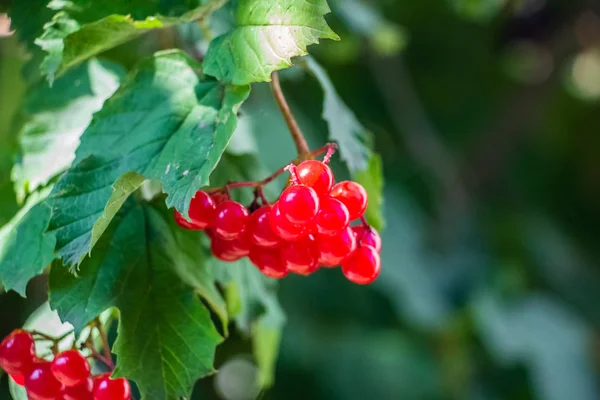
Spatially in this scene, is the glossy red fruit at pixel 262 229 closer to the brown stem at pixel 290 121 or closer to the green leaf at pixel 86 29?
the brown stem at pixel 290 121

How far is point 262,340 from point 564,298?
5.12ft

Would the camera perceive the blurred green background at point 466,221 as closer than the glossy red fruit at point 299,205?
No

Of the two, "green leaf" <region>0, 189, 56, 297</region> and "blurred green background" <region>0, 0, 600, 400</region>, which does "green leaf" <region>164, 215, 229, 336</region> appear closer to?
"green leaf" <region>0, 189, 56, 297</region>

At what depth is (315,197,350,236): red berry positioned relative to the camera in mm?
517

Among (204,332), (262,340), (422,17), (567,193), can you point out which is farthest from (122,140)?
(567,193)

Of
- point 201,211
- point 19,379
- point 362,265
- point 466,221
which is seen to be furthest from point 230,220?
point 466,221

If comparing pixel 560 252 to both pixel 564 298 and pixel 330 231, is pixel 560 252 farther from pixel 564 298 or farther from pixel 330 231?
pixel 330 231

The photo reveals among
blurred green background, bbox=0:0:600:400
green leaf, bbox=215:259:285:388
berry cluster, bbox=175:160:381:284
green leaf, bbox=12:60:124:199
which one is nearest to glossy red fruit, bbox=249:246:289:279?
berry cluster, bbox=175:160:381:284

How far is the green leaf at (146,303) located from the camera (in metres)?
0.54

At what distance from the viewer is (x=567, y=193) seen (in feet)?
7.77

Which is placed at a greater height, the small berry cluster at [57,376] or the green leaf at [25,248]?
the green leaf at [25,248]

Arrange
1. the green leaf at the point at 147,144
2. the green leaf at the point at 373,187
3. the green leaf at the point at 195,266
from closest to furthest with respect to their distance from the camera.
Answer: the green leaf at the point at 147,144 < the green leaf at the point at 195,266 < the green leaf at the point at 373,187

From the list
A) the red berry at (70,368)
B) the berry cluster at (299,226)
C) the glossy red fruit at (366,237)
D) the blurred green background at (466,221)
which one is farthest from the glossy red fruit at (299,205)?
the blurred green background at (466,221)

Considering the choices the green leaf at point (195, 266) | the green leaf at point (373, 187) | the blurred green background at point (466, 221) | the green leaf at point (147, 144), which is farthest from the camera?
the blurred green background at point (466, 221)
